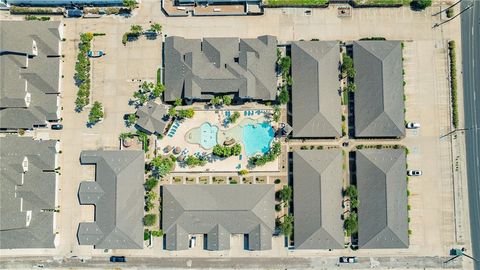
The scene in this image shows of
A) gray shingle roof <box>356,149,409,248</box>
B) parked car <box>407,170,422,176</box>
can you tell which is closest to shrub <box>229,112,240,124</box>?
gray shingle roof <box>356,149,409,248</box>

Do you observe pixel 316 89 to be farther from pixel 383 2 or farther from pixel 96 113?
pixel 96 113

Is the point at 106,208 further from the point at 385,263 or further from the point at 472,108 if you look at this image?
the point at 472,108

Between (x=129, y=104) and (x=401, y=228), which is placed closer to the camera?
(x=401, y=228)

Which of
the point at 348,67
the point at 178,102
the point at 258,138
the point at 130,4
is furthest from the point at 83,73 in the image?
the point at 348,67

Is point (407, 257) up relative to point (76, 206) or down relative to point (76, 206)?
down

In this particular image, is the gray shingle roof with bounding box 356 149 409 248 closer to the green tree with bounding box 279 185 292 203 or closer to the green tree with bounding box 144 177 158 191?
the green tree with bounding box 279 185 292 203

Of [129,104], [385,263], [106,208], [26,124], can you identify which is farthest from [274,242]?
[26,124]

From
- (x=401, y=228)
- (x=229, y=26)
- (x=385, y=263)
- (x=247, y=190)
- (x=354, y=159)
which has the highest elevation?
(x=229, y=26)
